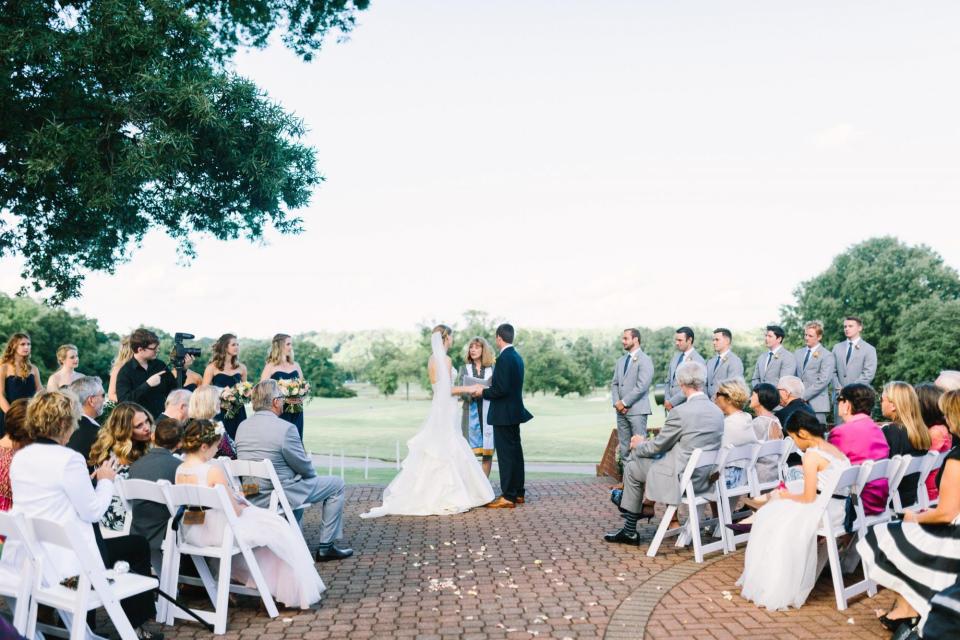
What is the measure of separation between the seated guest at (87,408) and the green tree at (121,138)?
4.63 meters

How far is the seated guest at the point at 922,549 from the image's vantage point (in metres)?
4.72

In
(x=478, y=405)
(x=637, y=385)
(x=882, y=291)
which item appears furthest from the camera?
(x=882, y=291)

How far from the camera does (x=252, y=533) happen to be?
18.5 feet

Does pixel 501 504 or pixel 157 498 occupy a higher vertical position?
pixel 157 498

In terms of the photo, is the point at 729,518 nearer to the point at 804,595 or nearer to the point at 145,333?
the point at 804,595

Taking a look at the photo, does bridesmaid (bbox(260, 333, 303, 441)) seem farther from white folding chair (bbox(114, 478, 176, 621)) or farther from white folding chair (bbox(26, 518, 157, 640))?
white folding chair (bbox(26, 518, 157, 640))

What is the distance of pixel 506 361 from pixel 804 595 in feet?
17.6

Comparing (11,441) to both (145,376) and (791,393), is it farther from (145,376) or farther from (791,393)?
(791,393)

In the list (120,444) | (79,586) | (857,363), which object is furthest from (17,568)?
(857,363)

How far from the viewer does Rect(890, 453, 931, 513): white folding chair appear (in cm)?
625

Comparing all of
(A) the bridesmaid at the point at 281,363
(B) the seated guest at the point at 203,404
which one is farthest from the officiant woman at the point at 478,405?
(B) the seated guest at the point at 203,404

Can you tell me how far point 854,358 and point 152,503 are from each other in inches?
424

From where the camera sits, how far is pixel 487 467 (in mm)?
12266

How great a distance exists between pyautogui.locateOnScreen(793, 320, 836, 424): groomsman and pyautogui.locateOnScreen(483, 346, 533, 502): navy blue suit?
4.91 meters
